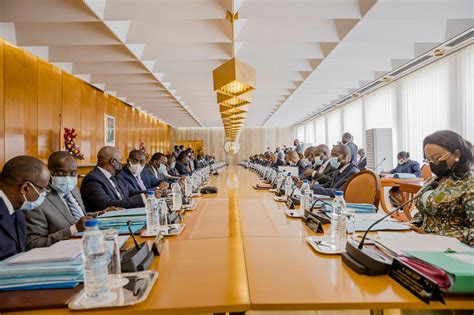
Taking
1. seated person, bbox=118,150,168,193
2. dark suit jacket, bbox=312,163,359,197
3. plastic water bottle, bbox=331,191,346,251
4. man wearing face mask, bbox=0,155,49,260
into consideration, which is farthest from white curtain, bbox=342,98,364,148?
man wearing face mask, bbox=0,155,49,260

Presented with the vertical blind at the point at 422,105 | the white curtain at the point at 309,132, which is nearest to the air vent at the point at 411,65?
the vertical blind at the point at 422,105

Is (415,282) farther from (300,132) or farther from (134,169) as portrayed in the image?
(300,132)

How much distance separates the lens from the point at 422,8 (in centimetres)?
400

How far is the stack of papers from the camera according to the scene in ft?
3.53

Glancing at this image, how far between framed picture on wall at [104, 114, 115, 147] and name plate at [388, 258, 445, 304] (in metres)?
9.29

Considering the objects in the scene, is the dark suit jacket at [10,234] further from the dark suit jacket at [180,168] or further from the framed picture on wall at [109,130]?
the framed picture on wall at [109,130]

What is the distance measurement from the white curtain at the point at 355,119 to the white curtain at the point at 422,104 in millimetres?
2203

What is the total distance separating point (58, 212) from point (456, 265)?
227cm

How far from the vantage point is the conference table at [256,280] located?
3.16 feet

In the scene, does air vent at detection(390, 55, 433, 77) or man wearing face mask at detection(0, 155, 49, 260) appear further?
air vent at detection(390, 55, 433, 77)

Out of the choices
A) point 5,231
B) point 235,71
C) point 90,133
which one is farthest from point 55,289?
point 90,133

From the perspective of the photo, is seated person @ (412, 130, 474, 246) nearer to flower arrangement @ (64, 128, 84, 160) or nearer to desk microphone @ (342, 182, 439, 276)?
desk microphone @ (342, 182, 439, 276)

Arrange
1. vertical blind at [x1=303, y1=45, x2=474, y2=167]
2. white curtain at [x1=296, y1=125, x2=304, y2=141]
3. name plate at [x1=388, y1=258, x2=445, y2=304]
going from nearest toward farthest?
1. name plate at [x1=388, y1=258, x2=445, y2=304]
2. vertical blind at [x1=303, y1=45, x2=474, y2=167]
3. white curtain at [x1=296, y1=125, x2=304, y2=141]

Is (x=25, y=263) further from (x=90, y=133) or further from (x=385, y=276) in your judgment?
(x=90, y=133)
